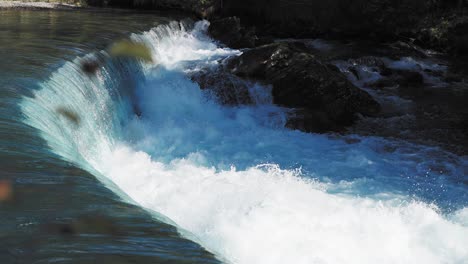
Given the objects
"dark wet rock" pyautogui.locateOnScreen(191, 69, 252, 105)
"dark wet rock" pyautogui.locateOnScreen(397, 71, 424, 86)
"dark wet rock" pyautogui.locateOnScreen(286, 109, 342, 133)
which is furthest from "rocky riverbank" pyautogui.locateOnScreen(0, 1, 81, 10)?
"dark wet rock" pyautogui.locateOnScreen(397, 71, 424, 86)

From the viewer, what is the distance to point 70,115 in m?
7.41

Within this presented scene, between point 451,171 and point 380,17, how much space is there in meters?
10.4

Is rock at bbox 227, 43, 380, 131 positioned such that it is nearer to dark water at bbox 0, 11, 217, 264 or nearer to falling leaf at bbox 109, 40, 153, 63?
falling leaf at bbox 109, 40, 153, 63

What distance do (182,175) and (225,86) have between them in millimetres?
4751

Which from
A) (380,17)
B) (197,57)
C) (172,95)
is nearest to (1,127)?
(172,95)

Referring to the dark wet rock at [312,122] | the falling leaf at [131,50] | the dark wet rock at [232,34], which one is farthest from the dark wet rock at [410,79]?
the falling leaf at [131,50]

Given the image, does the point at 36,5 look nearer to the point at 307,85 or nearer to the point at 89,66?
the point at 89,66

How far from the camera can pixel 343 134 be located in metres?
10.4

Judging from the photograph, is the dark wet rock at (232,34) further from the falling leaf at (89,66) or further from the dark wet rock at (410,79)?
the falling leaf at (89,66)

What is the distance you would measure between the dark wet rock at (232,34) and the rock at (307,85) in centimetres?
430

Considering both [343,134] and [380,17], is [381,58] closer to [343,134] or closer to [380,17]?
[380,17]

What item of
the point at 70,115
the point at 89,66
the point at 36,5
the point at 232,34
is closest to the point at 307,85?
the point at 89,66

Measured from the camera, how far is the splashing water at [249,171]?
5.36 meters

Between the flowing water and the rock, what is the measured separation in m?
0.42
